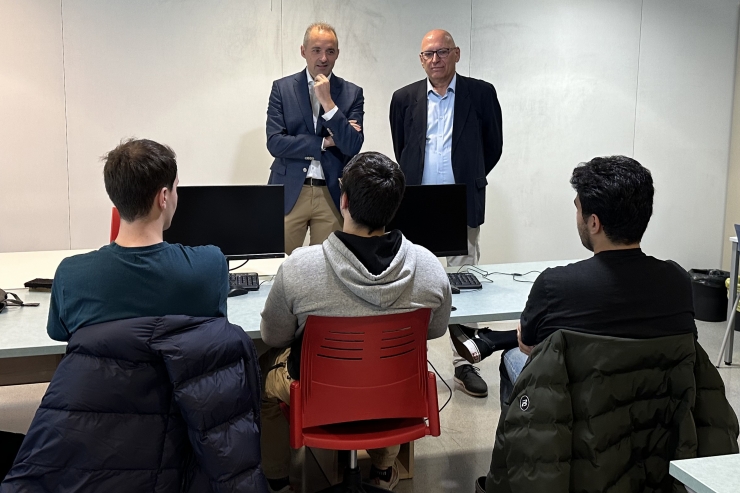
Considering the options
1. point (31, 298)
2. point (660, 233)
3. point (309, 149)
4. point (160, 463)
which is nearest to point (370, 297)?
point (160, 463)

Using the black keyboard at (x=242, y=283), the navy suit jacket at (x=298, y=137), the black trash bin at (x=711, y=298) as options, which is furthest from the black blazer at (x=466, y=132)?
the black trash bin at (x=711, y=298)

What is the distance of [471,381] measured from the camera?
12.4ft

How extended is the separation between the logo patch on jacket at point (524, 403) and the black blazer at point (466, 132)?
206 cm

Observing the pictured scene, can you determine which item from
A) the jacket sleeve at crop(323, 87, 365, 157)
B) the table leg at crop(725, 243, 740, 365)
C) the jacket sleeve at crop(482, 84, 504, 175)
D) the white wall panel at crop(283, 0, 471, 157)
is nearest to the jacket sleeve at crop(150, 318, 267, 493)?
the jacket sleeve at crop(323, 87, 365, 157)

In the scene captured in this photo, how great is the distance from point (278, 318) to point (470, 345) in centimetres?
78

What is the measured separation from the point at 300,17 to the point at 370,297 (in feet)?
10.3

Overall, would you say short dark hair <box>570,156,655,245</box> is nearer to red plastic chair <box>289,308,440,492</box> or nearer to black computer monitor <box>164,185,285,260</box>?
red plastic chair <box>289,308,440,492</box>

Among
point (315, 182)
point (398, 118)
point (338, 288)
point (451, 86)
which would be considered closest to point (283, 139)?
point (315, 182)

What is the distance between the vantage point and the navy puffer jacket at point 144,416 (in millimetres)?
1526

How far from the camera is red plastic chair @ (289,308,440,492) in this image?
6.66 ft

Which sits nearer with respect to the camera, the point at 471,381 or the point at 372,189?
the point at 372,189

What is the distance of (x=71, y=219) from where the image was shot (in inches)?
177

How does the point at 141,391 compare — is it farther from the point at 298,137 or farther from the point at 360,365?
the point at 298,137

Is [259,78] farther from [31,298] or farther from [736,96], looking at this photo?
[736,96]
